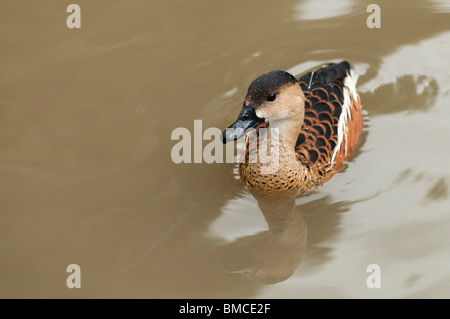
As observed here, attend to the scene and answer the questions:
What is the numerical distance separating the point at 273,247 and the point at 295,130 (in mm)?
981

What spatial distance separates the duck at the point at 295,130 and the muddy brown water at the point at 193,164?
180 millimetres

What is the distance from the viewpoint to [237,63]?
7.38 m

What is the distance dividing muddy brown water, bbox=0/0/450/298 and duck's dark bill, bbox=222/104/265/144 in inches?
28.8

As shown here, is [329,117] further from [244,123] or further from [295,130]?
[244,123]

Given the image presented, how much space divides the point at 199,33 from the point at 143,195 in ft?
8.45

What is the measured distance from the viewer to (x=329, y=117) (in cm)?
610

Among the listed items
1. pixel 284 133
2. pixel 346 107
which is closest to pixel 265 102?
pixel 284 133

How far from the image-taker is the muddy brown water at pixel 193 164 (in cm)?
522

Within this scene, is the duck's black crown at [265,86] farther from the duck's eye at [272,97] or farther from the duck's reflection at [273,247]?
the duck's reflection at [273,247]

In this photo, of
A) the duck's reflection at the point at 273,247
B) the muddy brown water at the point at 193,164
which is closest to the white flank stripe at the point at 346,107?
the muddy brown water at the point at 193,164

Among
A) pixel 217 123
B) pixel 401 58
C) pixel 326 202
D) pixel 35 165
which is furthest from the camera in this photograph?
pixel 401 58

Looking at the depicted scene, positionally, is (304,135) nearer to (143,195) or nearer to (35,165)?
(143,195)

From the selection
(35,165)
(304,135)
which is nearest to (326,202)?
(304,135)

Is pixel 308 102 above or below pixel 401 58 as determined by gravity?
below
